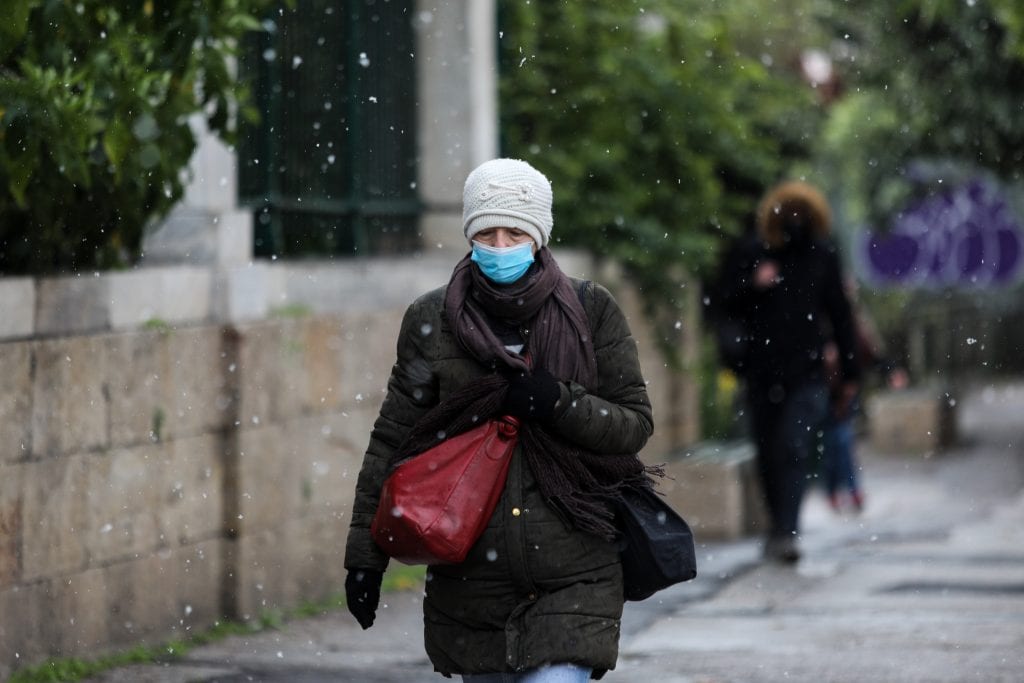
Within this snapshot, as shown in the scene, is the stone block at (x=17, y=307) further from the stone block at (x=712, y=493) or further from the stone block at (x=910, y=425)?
the stone block at (x=910, y=425)

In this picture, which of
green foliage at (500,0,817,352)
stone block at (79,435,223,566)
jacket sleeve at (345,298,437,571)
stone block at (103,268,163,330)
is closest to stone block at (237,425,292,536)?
stone block at (79,435,223,566)

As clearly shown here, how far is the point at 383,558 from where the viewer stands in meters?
4.38

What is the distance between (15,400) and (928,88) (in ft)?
39.7

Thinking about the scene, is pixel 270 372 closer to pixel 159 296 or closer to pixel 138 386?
pixel 159 296

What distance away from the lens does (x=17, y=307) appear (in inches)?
262

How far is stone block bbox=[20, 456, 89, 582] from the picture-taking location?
6.57 metres

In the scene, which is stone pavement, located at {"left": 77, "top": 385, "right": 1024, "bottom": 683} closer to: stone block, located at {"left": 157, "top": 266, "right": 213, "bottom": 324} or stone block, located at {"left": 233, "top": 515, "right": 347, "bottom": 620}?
stone block, located at {"left": 233, "top": 515, "right": 347, "bottom": 620}

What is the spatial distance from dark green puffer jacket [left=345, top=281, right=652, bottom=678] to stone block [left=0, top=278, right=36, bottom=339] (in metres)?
2.57

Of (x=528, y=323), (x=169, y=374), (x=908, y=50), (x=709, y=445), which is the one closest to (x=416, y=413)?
(x=528, y=323)

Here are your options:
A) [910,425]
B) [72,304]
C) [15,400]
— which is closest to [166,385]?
[72,304]

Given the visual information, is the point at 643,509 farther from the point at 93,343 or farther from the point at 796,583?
the point at 796,583

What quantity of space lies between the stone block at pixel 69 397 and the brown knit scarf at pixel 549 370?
2.62m

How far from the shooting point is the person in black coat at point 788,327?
977 cm

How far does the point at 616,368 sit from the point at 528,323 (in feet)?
0.78
